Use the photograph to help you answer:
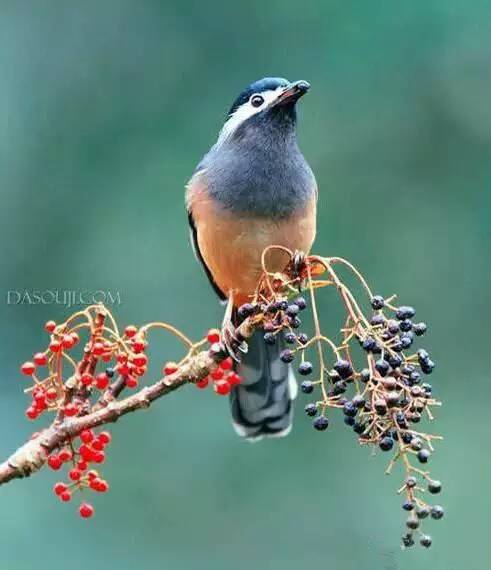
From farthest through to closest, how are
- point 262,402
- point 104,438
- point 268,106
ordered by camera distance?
point 262,402 < point 268,106 < point 104,438

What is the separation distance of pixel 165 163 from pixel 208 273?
245 centimetres

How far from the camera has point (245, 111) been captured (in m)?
4.02

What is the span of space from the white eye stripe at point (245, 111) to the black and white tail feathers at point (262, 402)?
802mm

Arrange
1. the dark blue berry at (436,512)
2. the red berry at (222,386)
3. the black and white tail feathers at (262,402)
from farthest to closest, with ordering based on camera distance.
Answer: the black and white tail feathers at (262,402), the red berry at (222,386), the dark blue berry at (436,512)

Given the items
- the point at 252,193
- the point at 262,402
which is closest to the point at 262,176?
the point at 252,193

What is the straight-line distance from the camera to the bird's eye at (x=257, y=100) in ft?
13.0

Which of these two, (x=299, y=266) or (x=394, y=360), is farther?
(x=299, y=266)

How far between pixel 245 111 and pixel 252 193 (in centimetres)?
37

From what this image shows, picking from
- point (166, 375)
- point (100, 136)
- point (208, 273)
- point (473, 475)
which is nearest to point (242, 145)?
point (208, 273)

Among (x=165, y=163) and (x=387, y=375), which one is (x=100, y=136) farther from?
(x=387, y=375)

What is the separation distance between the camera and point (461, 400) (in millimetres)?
6047

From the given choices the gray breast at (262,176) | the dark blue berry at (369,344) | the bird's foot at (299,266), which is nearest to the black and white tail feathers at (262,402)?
the gray breast at (262,176)

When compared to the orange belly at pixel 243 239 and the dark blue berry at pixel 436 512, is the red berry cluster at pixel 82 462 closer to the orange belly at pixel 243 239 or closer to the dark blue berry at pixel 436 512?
the dark blue berry at pixel 436 512

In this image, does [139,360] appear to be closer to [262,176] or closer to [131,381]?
[131,381]
